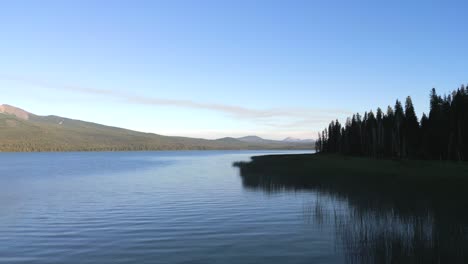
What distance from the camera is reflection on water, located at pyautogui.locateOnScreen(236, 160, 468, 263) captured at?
1548 cm

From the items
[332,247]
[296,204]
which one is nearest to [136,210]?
[296,204]

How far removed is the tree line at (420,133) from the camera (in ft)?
275

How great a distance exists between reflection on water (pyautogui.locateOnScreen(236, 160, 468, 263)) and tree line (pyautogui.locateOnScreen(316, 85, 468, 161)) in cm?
4466

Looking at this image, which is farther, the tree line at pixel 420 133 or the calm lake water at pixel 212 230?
the tree line at pixel 420 133

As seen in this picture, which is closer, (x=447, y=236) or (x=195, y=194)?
(x=447, y=236)

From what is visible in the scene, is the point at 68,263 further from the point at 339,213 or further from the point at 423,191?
the point at 423,191

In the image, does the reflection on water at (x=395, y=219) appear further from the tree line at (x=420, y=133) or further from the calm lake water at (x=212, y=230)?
the tree line at (x=420, y=133)

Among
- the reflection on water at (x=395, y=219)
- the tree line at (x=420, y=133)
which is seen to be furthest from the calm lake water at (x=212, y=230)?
the tree line at (x=420, y=133)

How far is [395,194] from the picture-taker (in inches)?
1441

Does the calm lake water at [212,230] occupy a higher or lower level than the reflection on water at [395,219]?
lower

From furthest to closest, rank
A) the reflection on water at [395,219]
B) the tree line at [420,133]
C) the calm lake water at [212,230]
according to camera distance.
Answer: the tree line at [420,133]
the calm lake water at [212,230]
the reflection on water at [395,219]

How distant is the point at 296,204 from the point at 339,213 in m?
6.11

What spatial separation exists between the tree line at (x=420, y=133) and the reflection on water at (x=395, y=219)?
44.7m

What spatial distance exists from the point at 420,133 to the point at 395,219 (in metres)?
86.1
